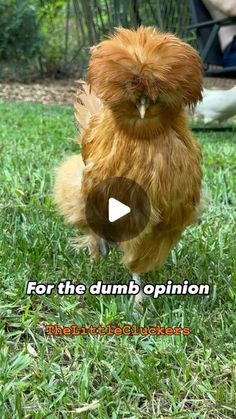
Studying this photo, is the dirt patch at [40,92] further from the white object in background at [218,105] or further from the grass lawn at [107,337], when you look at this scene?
the grass lawn at [107,337]

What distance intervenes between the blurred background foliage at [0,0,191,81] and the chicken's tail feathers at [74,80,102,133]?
20.5 feet

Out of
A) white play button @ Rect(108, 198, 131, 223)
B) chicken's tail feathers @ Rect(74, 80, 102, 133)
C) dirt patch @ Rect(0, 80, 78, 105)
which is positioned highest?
chicken's tail feathers @ Rect(74, 80, 102, 133)

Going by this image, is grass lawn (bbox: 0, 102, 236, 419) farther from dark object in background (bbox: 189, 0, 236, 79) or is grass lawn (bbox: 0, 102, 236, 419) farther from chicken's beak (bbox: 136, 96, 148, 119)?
dark object in background (bbox: 189, 0, 236, 79)

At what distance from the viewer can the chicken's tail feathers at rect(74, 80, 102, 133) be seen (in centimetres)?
260

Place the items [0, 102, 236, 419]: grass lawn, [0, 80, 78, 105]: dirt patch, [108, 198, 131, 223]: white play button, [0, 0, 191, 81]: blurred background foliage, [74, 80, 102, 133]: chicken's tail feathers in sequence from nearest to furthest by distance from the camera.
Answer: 1. [0, 102, 236, 419]: grass lawn
2. [108, 198, 131, 223]: white play button
3. [74, 80, 102, 133]: chicken's tail feathers
4. [0, 0, 191, 81]: blurred background foliage
5. [0, 80, 78, 105]: dirt patch

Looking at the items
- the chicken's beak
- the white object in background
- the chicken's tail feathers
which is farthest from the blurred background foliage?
the chicken's beak

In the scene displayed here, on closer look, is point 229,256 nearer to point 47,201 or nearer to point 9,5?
point 47,201

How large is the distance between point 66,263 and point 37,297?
0.33m

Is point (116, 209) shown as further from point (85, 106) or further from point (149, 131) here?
point (85, 106)

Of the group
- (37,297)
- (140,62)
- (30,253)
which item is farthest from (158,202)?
(30,253)

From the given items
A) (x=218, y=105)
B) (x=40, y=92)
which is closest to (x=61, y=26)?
(x=40, y=92)

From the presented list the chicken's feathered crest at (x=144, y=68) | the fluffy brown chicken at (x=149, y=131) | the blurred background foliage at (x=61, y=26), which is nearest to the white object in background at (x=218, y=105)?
the blurred background foliage at (x=61, y=26)

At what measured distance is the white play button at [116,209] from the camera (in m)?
2.22

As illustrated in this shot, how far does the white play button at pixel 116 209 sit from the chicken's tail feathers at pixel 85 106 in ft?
1.52
